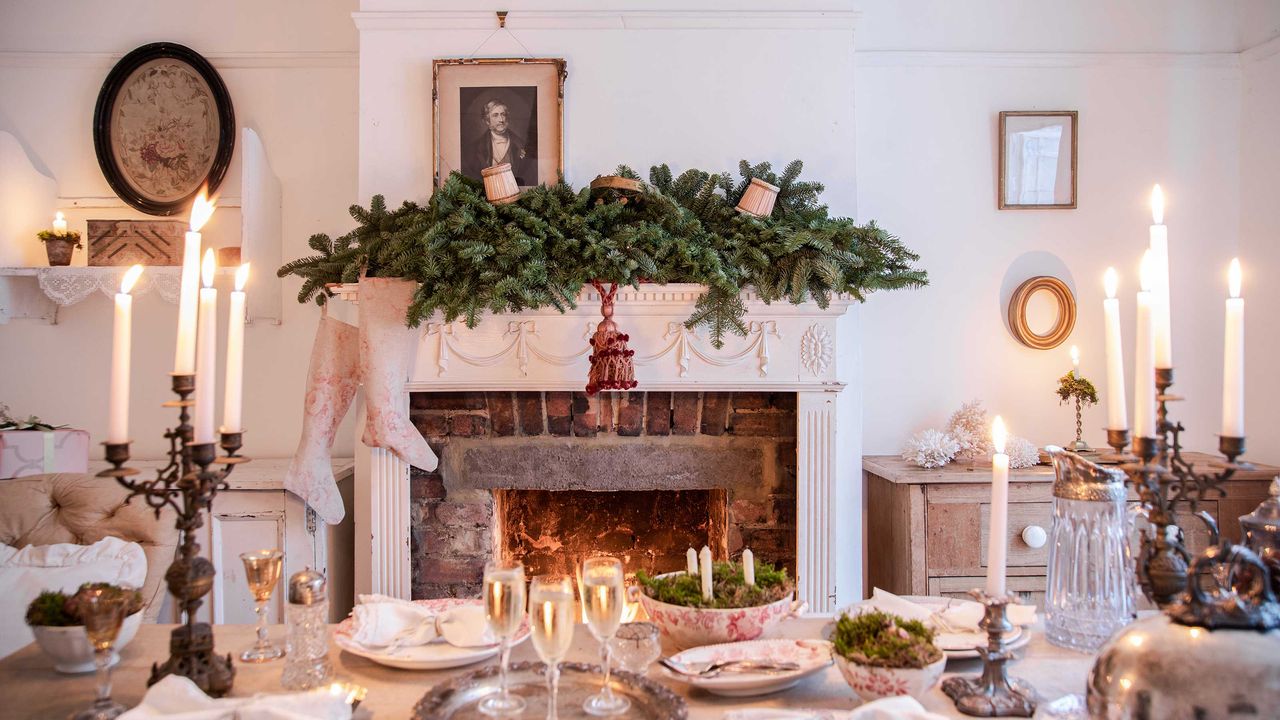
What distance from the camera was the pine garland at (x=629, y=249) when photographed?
91.4 inches

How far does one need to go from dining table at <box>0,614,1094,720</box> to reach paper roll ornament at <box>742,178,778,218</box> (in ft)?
4.25

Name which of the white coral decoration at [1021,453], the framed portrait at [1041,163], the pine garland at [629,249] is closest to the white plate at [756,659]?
the pine garland at [629,249]

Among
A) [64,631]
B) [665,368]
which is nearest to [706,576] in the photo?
[64,631]

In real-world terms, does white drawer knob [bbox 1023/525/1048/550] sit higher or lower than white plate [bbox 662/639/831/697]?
lower

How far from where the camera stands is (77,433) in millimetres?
2732

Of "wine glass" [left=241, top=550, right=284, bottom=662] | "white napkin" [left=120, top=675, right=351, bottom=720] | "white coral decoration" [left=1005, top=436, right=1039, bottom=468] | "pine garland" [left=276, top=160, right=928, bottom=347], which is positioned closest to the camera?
"white napkin" [left=120, top=675, right=351, bottom=720]

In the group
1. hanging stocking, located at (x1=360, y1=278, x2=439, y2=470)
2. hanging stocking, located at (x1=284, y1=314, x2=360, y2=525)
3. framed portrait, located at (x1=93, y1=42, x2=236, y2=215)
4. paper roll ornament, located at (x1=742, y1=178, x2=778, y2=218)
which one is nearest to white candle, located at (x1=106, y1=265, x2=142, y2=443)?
hanging stocking, located at (x1=360, y1=278, x2=439, y2=470)

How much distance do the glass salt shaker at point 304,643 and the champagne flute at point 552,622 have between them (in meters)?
0.39

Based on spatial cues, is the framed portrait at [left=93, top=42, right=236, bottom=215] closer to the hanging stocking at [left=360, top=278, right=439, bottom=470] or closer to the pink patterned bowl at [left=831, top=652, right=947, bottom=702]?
the hanging stocking at [left=360, top=278, right=439, bottom=470]

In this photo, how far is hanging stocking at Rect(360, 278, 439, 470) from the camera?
2.44 m

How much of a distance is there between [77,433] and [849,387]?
101 inches

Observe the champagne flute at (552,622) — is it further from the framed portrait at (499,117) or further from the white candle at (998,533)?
the framed portrait at (499,117)

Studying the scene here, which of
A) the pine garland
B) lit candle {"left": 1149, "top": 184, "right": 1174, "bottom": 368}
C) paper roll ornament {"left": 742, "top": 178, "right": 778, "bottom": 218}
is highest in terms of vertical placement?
paper roll ornament {"left": 742, "top": 178, "right": 778, "bottom": 218}

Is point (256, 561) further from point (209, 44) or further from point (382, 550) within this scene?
point (209, 44)
